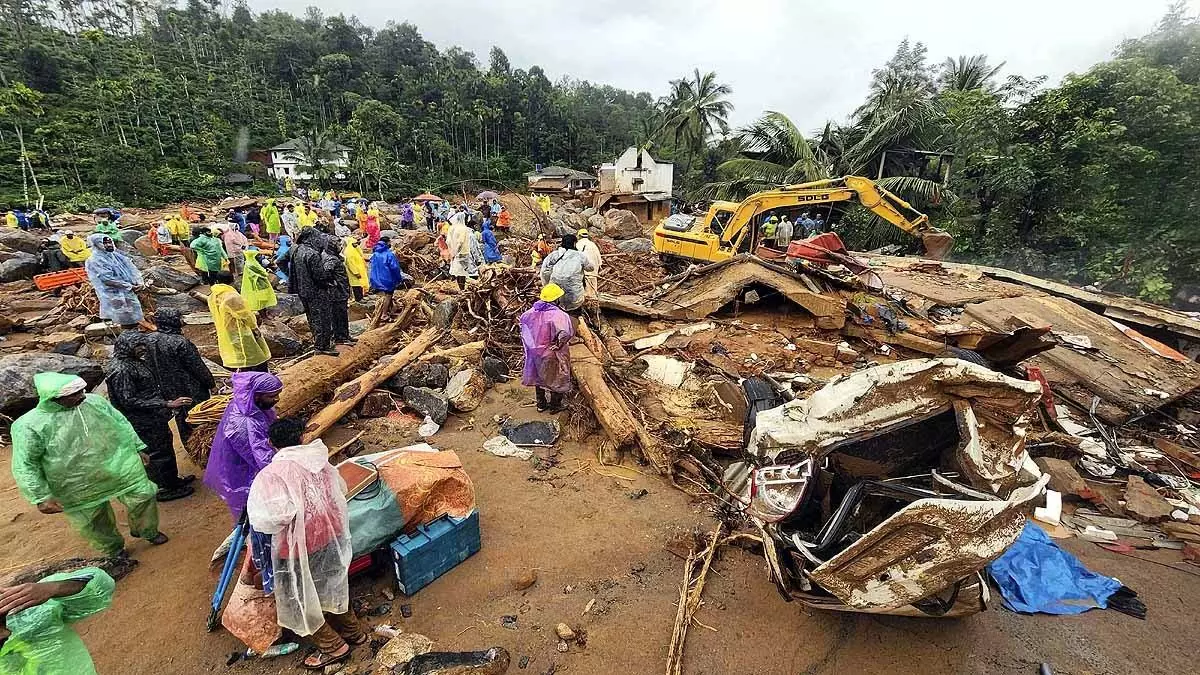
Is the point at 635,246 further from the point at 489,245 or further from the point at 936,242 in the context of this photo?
the point at 936,242

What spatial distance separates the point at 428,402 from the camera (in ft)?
19.1

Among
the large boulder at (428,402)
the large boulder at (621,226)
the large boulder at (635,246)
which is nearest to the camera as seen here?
the large boulder at (428,402)

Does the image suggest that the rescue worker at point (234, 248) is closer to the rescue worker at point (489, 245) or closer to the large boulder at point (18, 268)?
the large boulder at point (18, 268)

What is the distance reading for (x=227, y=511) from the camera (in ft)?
13.7

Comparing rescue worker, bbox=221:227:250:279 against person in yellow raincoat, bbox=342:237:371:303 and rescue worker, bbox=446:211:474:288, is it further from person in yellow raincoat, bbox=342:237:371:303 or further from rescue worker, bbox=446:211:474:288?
rescue worker, bbox=446:211:474:288

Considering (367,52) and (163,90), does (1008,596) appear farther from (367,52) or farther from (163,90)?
(367,52)

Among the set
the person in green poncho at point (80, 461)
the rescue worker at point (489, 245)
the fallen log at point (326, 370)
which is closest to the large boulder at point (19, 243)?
the rescue worker at point (489, 245)

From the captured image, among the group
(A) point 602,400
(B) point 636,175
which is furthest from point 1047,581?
(B) point 636,175

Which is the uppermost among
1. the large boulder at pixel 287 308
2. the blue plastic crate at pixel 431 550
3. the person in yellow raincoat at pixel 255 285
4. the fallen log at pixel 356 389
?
the person in yellow raincoat at pixel 255 285

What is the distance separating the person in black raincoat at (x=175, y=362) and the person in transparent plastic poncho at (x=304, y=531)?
2457 millimetres

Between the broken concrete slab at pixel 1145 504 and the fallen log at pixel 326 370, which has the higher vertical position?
the fallen log at pixel 326 370

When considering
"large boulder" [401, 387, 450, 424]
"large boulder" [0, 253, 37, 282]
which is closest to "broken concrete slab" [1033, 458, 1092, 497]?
"large boulder" [401, 387, 450, 424]

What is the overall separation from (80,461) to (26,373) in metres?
4.08

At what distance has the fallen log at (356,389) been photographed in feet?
16.8
